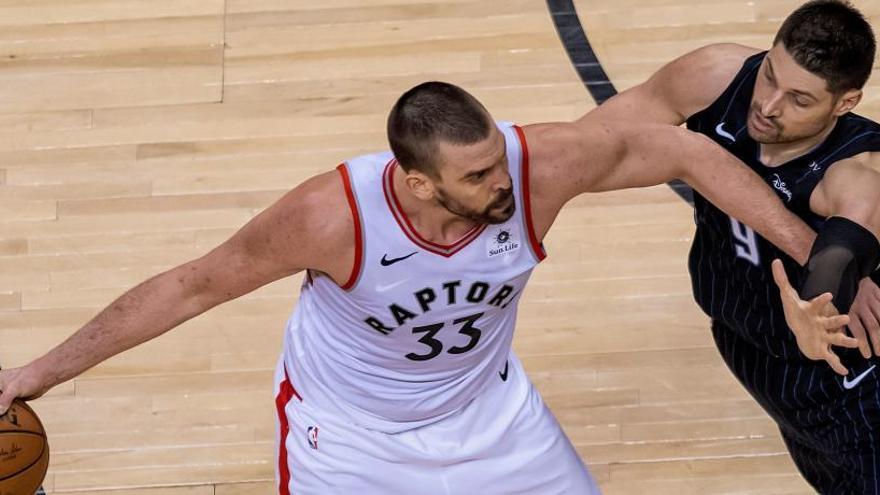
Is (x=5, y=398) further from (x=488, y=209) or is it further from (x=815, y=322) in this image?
(x=815, y=322)

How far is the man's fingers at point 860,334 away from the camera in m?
4.10

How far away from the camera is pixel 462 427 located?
452 cm

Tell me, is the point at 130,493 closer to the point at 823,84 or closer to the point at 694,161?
the point at 694,161

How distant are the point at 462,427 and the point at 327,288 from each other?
670mm

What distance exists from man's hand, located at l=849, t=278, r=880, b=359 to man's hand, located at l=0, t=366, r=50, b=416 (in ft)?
7.72

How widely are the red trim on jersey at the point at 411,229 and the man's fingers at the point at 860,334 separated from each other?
1105 millimetres

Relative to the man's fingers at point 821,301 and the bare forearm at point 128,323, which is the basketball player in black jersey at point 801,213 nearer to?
the man's fingers at point 821,301

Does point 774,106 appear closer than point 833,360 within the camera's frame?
No

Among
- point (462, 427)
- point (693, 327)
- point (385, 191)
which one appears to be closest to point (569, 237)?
point (693, 327)

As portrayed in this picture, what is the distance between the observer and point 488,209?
3.85 meters

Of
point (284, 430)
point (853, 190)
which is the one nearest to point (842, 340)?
point (853, 190)

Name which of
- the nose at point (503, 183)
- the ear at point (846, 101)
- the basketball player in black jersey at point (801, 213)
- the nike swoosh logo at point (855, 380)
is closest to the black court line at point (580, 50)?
the basketball player in black jersey at point (801, 213)

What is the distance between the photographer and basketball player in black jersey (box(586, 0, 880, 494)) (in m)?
4.01

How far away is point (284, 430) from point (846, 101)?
6.63ft
